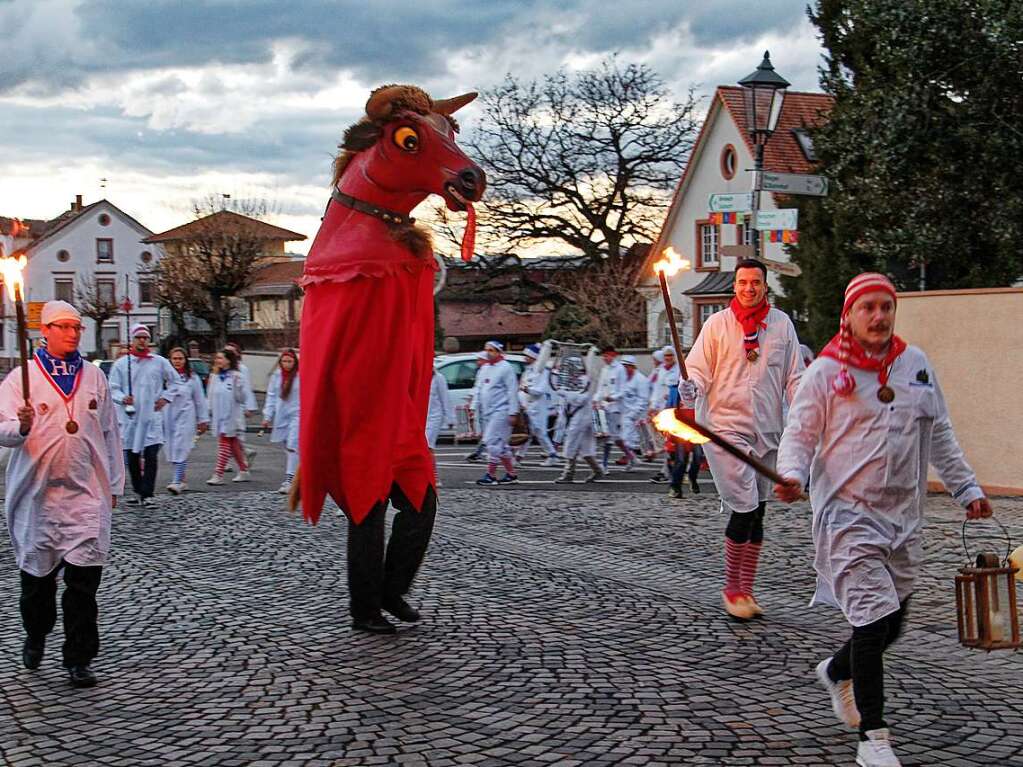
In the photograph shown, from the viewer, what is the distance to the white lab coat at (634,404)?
→ 1931cm

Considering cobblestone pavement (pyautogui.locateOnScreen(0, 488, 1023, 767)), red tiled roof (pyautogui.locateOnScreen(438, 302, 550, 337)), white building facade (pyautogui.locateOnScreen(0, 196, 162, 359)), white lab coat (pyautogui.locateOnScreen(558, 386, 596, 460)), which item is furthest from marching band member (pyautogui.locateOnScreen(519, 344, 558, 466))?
white building facade (pyautogui.locateOnScreen(0, 196, 162, 359))

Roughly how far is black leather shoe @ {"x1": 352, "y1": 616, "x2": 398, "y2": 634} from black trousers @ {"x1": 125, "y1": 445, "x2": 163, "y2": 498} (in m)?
8.10

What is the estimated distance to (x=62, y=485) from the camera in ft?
20.2

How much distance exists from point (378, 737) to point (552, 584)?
335 centimetres

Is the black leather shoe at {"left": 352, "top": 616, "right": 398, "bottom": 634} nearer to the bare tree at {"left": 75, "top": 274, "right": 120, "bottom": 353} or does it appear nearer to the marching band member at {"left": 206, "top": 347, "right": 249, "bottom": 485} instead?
the marching band member at {"left": 206, "top": 347, "right": 249, "bottom": 485}

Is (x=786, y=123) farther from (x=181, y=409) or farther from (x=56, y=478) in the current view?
(x=56, y=478)

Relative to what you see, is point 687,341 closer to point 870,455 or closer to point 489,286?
point 489,286

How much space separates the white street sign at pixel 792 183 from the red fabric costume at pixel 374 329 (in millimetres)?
9708

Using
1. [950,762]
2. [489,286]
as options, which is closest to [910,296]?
[950,762]

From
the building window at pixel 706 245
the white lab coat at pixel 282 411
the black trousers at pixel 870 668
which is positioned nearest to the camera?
the black trousers at pixel 870 668

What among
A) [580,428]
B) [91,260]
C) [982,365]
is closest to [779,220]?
[982,365]

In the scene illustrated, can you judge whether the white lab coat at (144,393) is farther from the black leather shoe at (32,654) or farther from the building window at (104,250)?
the building window at (104,250)

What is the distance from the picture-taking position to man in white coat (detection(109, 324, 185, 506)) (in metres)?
14.3

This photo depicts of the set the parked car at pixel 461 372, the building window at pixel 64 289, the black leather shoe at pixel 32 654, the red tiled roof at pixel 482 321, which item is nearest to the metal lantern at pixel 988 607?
the black leather shoe at pixel 32 654
